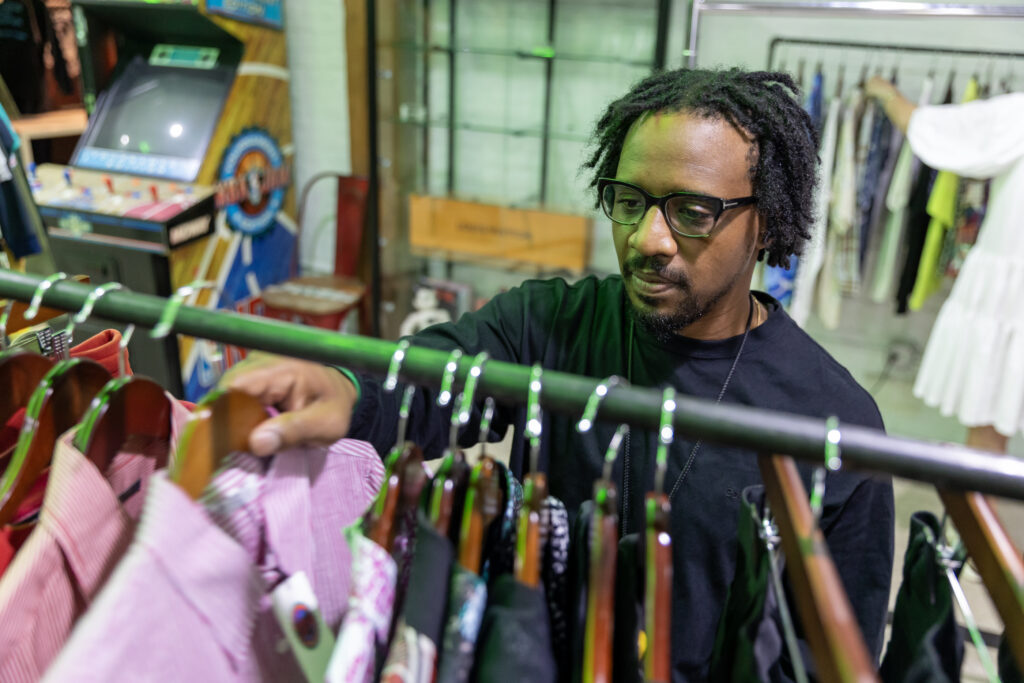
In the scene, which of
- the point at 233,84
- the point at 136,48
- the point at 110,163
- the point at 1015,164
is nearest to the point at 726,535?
the point at 1015,164

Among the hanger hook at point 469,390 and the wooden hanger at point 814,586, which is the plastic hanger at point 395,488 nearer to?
the hanger hook at point 469,390

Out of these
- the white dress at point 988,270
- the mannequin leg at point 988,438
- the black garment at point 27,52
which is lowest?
the mannequin leg at point 988,438

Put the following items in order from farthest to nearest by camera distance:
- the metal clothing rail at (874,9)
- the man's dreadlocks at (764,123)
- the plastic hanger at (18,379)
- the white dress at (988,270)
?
the white dress at (988,270) → the metal clothing rail at (874,9) → the man's dreadlocks at (764,123) → the plastic hanger at (18,379)

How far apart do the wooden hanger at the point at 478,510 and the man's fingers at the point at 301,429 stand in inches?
5.6

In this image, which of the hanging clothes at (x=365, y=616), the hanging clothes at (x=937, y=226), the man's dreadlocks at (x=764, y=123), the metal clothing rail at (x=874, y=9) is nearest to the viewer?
the hanging clothes at (x=365, y=616)

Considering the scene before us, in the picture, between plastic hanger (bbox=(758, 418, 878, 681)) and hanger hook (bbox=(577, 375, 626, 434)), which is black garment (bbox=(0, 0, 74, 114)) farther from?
plastic hanger (bbox=(758, 418, 878, 681))

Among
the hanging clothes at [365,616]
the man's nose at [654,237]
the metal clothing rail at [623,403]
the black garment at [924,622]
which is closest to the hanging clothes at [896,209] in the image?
the man's nose at [654,237]

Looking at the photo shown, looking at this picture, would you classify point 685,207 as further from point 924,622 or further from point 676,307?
point 924,622

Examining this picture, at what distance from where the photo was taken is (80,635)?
1.60ft

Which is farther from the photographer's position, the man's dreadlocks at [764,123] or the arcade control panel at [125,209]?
the arcade control panel at [125,209]

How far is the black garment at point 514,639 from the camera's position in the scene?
0.51 m

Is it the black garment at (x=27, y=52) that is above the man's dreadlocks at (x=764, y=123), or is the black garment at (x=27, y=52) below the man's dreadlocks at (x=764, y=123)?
above

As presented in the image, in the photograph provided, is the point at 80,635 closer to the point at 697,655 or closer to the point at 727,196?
the point at 697,655

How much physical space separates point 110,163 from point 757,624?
285 centimetres
